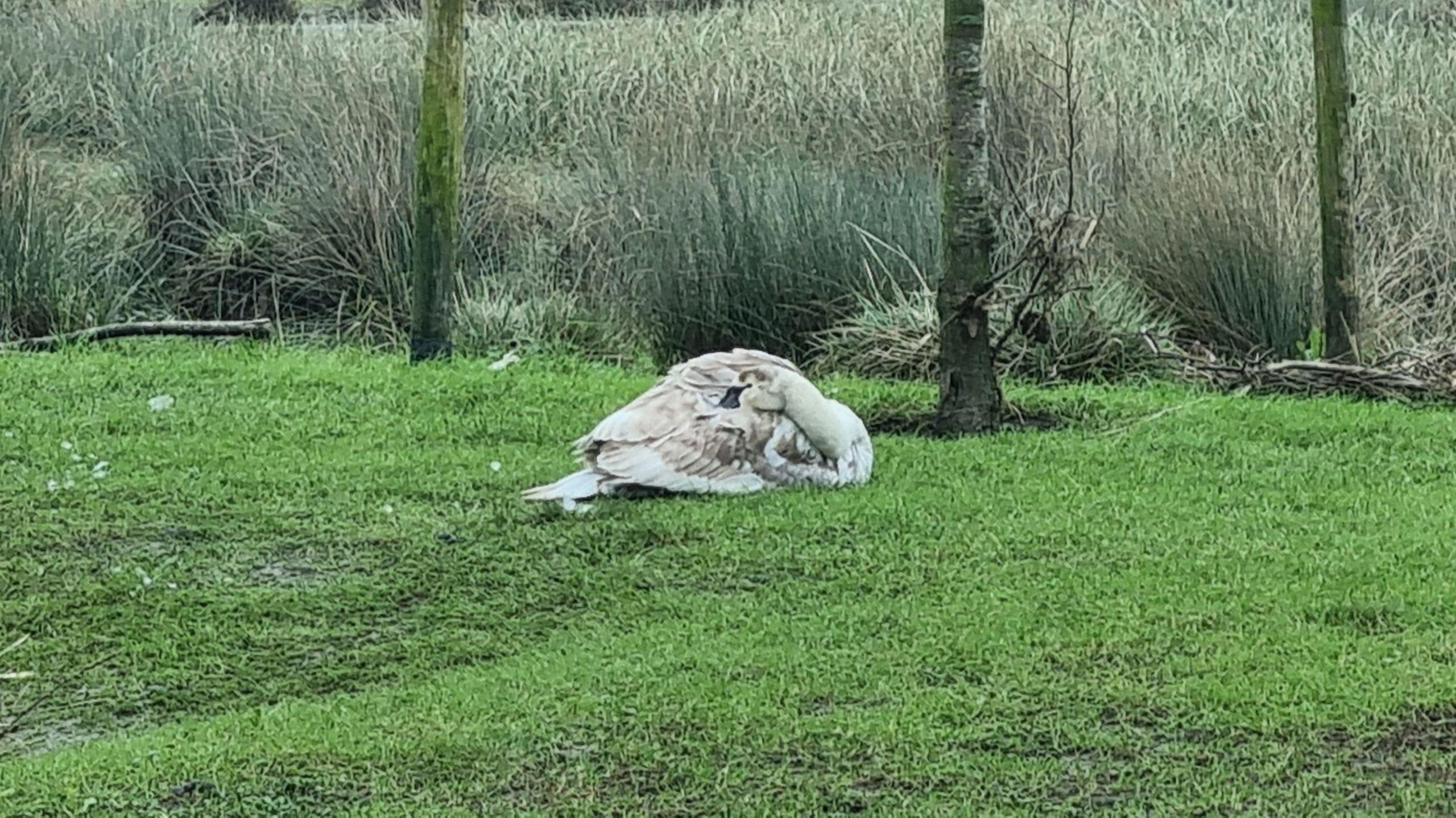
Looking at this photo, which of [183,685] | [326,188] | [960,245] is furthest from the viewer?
[326,188]

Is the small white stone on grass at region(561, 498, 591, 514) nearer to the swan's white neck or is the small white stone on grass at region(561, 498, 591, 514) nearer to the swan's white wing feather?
the swan's white wing feather

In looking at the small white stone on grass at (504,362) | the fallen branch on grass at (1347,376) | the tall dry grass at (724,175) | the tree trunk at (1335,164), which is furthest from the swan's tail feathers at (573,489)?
the tree trunk at (1335,164)

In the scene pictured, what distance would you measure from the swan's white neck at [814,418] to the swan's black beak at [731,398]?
0.50ft

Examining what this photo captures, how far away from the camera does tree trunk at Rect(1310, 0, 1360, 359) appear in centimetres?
679

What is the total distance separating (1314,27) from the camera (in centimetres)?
687

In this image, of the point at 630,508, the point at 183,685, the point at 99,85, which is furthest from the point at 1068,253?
the point at 99,85

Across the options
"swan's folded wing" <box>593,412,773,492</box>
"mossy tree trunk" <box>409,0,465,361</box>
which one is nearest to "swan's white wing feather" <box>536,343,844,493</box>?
"swan's folded wing" <box>593,412,773,492</box>

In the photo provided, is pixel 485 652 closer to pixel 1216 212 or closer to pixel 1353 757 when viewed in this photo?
pixel 1353 757

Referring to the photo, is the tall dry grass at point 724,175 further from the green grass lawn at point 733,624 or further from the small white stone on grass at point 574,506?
the small white stone on grass at point 574,506

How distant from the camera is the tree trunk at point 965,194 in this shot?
5766 mm

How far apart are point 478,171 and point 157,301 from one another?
6.11 feet

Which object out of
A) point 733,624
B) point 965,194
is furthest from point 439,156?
point 733,624

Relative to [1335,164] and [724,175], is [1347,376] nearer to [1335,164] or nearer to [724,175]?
[1335,164]

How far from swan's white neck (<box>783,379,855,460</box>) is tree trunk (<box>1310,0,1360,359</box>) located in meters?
2.55
